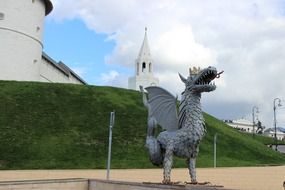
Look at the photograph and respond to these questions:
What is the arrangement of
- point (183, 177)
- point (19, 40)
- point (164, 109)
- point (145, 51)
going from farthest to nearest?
point (145, 51)
point (19, 40)
point (183, 177)
point (164, 109)

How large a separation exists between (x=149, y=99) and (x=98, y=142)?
63.5ft

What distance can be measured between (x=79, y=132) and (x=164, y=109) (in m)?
21.1

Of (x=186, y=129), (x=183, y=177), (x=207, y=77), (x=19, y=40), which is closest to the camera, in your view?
(x=207, y=77)

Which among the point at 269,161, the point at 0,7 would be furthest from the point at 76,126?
the point at 0,7

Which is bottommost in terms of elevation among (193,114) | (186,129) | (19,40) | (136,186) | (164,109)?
(136,186)

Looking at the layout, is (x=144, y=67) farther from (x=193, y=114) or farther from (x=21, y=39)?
(x=193, y=114)

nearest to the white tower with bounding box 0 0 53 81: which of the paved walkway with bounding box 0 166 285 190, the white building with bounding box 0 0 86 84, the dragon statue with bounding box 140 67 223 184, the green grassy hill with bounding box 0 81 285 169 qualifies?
the white building with bounding box 0 0 86 84

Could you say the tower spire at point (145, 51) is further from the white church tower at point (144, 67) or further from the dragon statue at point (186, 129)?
the dragon statue at point (186, 129)

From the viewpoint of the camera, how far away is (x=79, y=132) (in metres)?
30.9

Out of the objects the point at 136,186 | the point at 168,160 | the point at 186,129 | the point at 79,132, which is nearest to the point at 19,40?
the point at 79,132

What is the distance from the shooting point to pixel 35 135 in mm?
29125

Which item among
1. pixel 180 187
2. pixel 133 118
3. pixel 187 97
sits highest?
pixel 133 118

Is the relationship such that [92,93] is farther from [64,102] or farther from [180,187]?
[180,187]

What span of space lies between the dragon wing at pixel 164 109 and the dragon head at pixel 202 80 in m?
0.76
